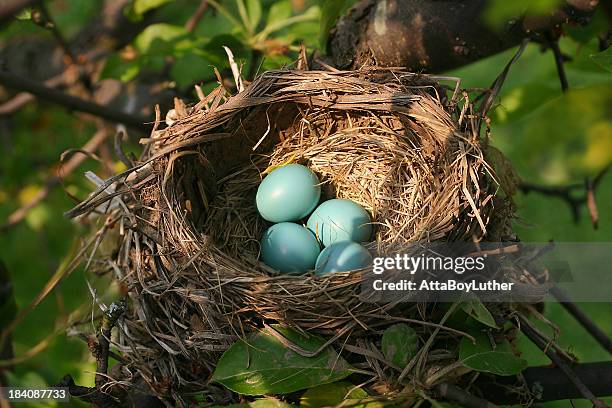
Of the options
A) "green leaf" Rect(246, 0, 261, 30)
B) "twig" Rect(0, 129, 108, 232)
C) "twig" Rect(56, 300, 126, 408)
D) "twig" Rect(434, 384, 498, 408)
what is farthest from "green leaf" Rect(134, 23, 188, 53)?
"twig" Rect(434, 384, 498, 408)

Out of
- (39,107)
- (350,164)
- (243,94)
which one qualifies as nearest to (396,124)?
(350,164)

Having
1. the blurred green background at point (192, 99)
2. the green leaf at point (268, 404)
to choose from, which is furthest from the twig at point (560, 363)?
the green leaf at point (268, 404)

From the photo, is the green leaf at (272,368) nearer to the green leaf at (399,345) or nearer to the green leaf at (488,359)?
the green leaf at (399,345)

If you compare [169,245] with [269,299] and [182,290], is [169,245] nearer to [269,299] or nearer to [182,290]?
[182,290]

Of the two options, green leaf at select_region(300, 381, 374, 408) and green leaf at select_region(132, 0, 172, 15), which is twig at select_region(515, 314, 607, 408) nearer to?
green leaf at select_region(300, 381, 374, 408)

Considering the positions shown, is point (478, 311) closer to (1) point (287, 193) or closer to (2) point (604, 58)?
(2) point (604, 58)

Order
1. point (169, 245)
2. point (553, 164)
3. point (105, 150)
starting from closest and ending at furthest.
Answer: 1. point (553, 164)
2. point (169, 245)
3. point (105, 150)
